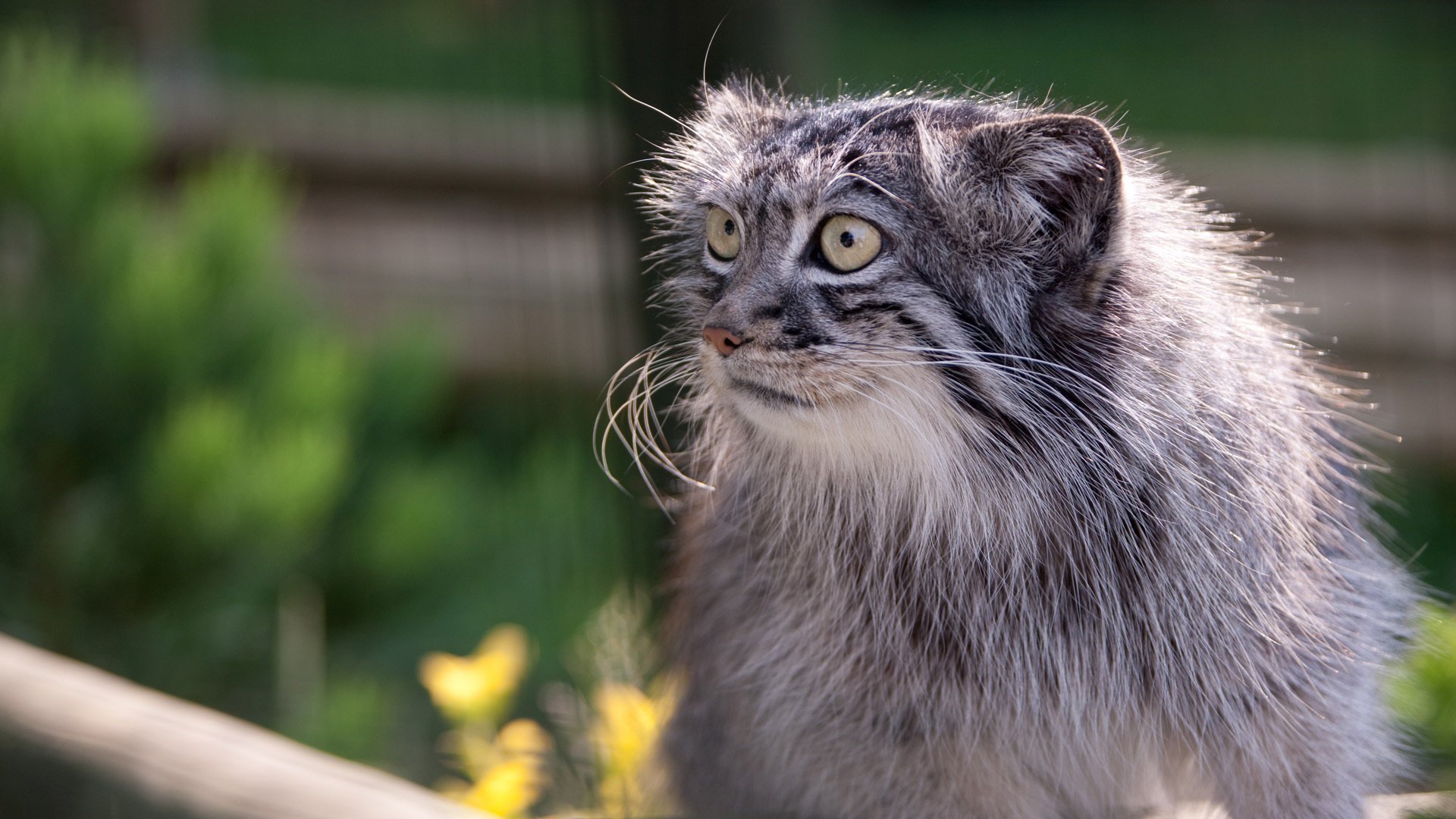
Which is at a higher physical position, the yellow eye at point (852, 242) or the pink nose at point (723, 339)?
the yellow eye at point (852, 242)

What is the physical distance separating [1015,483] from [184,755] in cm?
109

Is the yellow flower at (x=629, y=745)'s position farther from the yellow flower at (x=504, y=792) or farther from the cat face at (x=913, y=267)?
the cat face at (x=913, y=267)

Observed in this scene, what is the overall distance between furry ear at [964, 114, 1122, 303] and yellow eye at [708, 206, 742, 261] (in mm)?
325

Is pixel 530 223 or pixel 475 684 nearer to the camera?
pixel 475 684

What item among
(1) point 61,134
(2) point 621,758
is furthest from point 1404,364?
(1) point 61,134

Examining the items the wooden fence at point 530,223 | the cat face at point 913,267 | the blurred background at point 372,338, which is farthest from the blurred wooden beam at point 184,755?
the wooden fence at point 530,223

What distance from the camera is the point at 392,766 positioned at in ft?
11.9

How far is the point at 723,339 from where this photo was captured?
158cm

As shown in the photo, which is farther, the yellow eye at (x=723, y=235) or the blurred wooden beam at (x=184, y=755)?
the yellow eye at (x=723, y=235)

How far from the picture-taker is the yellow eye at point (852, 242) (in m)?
1.57

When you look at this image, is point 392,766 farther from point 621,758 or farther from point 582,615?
point 621,758

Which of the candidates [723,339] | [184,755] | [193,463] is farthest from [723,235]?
[193,463]

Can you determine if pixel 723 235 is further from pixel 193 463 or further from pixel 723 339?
pixel 193 463

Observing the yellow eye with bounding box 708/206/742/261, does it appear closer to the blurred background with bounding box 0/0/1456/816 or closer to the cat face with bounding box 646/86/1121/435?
the cat face with bounding box 646/86/1121/435
